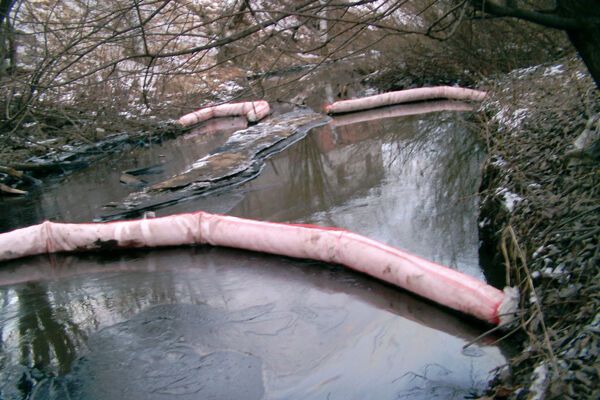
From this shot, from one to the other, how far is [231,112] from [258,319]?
11.7 meters

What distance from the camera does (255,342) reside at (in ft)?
14.6

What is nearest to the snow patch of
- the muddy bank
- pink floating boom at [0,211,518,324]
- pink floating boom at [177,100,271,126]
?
the muddy bank

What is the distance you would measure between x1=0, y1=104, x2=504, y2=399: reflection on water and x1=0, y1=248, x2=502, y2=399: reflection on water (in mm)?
13

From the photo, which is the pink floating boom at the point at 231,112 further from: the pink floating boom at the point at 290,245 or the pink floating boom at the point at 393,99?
the pink floating boom at the point at 290,245

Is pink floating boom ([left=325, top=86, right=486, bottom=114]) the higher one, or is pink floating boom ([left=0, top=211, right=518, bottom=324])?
pink floating boom ([left=325, top=86, right=486, bottom=114])

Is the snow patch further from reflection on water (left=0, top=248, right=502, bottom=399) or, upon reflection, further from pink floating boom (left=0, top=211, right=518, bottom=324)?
reflection on water (left=0, top=248, right=502, bottom=399)

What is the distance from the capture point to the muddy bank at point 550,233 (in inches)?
115

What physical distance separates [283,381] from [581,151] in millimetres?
2903

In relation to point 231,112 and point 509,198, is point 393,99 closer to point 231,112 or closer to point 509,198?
point 231,112

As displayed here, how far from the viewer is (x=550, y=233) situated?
392 cm

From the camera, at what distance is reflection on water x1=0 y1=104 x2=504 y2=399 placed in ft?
13.0

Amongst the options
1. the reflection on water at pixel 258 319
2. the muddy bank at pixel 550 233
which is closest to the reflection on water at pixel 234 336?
the reflection on water at pixel 258 319

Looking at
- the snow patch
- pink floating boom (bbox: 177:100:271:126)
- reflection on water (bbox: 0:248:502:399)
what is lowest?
reflection on water (bbox: 0:248:502:399)

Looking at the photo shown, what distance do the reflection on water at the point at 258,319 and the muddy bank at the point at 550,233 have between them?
461 mm
